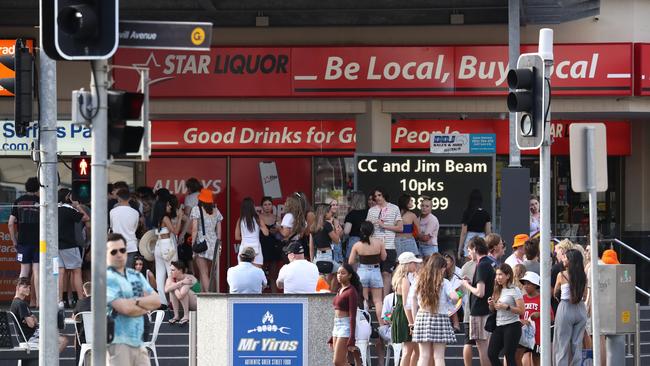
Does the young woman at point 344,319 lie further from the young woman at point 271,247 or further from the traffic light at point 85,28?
the traffic light at point 85,28

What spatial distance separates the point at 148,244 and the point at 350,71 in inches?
206

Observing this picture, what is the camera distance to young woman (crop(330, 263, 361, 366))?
49.3ft

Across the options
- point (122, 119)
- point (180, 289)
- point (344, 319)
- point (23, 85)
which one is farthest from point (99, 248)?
point (180, 289)

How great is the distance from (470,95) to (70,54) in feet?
44.0

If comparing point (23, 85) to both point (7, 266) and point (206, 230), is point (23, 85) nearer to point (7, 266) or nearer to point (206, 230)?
point (206, 230)

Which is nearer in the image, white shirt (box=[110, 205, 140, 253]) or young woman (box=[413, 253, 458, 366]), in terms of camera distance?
young woman (box=[413, 253, 458, 366])

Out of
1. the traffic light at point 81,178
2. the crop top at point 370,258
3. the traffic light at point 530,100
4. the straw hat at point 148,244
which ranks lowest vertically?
the crop top at point 370,258

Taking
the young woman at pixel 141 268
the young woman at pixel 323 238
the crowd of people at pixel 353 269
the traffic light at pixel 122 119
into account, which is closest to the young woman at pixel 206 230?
the crowd of people at pixel 353 269

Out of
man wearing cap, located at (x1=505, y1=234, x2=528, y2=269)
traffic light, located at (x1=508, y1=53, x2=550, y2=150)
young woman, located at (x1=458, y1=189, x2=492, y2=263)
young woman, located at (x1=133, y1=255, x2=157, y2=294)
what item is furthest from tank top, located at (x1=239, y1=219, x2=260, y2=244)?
traffic light, located at (x1=508, y1=53, x2=550, y2=150)

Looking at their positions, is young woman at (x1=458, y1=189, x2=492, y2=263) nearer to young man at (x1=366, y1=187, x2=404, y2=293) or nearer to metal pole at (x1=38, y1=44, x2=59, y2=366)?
young man at (x1=366, y1=187, x2=404, y2=293)

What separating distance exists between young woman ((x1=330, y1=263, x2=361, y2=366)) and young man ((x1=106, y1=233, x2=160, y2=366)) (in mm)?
4711

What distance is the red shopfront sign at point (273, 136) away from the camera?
24.4 m

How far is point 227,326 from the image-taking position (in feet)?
Answer: 45.7

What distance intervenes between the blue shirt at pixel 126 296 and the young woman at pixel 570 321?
5.79 metres
